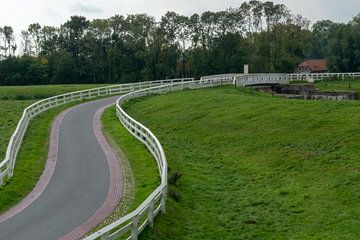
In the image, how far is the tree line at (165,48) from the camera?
8950cm

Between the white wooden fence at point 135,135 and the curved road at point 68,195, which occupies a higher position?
the white wooden fence at point 135,135

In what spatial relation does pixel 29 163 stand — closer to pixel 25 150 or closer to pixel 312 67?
pixel 25 150

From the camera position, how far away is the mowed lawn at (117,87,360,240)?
47.9 ft

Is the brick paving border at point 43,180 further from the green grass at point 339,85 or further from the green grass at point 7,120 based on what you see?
the green grass at point 339,85

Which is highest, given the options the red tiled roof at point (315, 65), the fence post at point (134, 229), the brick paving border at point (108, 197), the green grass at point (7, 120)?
the red tiled roof at point (315, 65)

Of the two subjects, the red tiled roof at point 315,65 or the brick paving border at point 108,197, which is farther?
the red tiled roof at point 315,65

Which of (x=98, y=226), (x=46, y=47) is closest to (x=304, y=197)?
(x=98, y=226)

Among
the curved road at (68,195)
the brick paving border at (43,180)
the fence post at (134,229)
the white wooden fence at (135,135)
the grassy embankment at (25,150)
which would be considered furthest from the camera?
the grassy embankment at (25,150)

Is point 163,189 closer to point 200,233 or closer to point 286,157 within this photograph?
point 200,233

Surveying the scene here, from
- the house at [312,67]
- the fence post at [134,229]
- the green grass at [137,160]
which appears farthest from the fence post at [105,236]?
the house at [312,67]

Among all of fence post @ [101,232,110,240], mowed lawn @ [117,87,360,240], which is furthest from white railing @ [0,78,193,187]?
fence post @ [101,232,110,240]

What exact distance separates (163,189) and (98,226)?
2398 millimetres

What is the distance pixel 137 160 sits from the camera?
74.5 feet

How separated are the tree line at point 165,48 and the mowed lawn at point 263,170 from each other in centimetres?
5628
